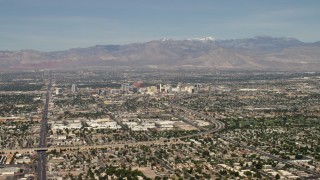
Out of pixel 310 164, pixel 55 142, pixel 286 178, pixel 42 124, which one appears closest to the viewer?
pixel 286 178

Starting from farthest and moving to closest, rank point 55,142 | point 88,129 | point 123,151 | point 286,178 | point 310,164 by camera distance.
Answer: point 88,129, point 55,142, point 123,151, point 310,164, point 286,178

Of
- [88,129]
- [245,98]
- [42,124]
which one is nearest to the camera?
[88,129]

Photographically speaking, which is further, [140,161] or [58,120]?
[58,120]

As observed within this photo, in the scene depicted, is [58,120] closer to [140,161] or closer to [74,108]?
[74,108]

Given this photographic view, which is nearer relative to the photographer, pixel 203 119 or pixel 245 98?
pixel 203 119

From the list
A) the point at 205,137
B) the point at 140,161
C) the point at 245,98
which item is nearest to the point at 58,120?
the point at 205,137

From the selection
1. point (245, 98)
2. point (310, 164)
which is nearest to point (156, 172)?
point (310, 164)

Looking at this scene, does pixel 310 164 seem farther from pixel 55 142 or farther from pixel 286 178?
pixel 55 142

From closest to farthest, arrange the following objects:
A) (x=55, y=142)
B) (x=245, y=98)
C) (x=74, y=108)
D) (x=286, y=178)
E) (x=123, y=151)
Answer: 1. (x=286, y=178)
2. (x=123, y=151)
3. (x=55, y=142)
4. (x=74, y=108)
5. (x=245, y=98)
